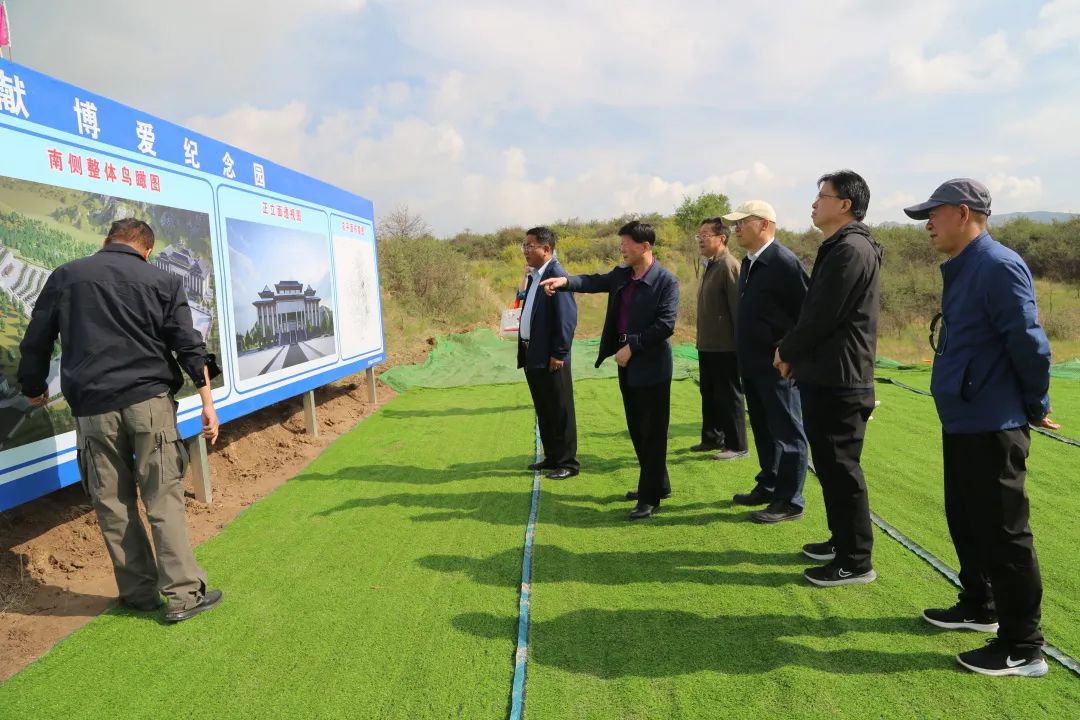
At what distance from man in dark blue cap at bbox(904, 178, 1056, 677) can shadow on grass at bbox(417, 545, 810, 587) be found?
868mm

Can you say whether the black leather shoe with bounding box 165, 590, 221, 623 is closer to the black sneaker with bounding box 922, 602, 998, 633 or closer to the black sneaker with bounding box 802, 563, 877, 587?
the black sneaker with bounding box 802, 563, 877, 587

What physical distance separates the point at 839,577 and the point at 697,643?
2.69 ft

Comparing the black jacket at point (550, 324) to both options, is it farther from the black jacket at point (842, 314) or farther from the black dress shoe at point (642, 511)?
the black jacket at point (842, 314)

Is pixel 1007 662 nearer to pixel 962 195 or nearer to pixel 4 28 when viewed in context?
pixel 962 195

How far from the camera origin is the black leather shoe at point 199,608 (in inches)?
111

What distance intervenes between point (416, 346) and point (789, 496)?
30.0ft

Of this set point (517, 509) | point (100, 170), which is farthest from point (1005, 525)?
point (100, 170)

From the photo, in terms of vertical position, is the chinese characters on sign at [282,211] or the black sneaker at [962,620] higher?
the chinese characters on sign at [282,211]

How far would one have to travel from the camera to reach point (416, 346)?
39.3 feet

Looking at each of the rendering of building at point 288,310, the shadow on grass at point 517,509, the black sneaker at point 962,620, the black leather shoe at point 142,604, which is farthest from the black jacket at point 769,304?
the rendering of building at point 288,310

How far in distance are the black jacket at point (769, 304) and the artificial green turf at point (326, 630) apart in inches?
65.2

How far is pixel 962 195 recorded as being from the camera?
2227mm

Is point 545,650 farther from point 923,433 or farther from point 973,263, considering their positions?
point 923,433

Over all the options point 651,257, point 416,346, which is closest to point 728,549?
point 651,257
